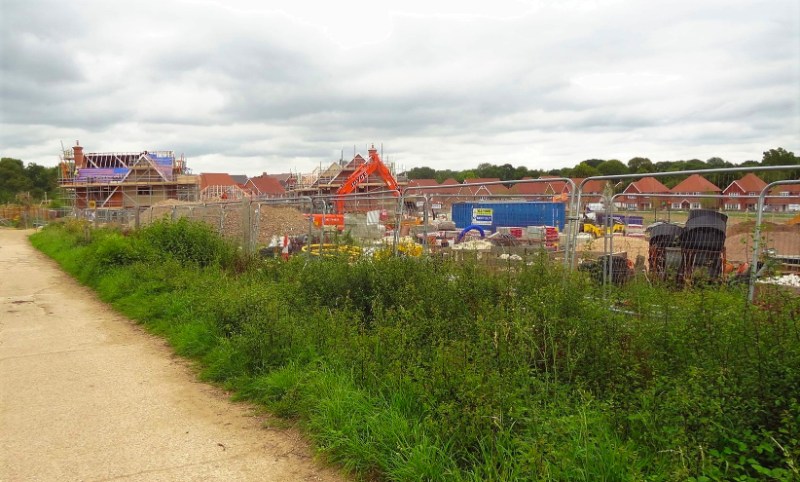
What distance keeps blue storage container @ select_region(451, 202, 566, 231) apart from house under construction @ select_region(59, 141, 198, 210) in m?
56.6

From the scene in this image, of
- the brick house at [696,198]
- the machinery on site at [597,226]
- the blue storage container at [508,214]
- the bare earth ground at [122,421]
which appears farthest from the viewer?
the blue storage container at [508,214]

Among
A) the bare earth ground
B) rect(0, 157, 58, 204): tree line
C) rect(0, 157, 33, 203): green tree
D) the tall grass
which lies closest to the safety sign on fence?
the tall grass

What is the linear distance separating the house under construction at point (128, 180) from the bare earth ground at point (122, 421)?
56954mm

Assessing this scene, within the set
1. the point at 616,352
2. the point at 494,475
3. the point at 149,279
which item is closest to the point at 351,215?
the point at 149,279

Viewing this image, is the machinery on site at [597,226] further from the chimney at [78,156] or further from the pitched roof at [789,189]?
the chimney at [78,156]

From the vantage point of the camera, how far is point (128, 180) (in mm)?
64500

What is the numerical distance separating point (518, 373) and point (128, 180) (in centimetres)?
6806

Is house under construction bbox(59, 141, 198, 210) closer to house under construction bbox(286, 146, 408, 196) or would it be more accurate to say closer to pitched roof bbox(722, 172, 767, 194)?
house under construction bbox(286, 146, 408, 196)

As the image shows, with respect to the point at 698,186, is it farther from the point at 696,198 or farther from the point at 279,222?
the point at 279,222

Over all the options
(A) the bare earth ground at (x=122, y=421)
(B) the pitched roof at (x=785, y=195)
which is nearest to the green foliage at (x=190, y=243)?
(A) the bare earth ground at (x=122, y=421)

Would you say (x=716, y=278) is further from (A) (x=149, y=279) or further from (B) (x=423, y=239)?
(A) (x=149, y=279)

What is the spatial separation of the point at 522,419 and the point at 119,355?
573cm

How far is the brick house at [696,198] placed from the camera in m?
7.64

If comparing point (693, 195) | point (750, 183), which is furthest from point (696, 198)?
point (750, 183)
